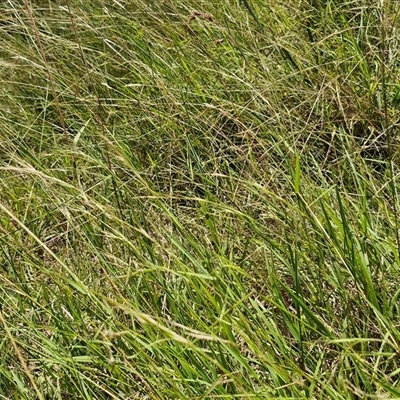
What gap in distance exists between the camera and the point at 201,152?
76.8 inches

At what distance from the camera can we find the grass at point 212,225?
1.31 metres

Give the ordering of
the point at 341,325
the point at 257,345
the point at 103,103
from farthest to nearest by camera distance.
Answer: the point at 103,103
the point at 341,325
the point at 257,345

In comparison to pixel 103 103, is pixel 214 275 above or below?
above

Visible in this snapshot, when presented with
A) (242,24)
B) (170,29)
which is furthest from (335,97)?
(170,29)

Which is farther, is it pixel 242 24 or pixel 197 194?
pixel 242 24

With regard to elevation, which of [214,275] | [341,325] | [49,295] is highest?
[214,275]

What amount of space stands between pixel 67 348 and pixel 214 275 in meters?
0.36

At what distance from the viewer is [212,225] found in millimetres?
1568

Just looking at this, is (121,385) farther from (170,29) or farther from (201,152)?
(170,29)

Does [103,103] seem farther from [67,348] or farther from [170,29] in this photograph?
[67,348]

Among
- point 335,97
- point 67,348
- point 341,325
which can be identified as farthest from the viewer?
point 335,97

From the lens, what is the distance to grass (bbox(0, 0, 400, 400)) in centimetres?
131

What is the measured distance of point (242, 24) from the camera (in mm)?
2285

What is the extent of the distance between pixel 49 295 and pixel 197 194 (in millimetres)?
450
